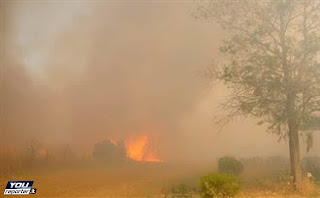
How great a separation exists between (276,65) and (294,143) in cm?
221

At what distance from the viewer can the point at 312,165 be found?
1023 cm

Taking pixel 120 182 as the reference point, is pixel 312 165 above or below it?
above

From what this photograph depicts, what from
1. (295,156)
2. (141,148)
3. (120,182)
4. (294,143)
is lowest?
(120,182)

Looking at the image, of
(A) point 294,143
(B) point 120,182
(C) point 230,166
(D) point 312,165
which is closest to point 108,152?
(B) point 120,182

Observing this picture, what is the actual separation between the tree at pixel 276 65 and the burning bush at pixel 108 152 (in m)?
3.45

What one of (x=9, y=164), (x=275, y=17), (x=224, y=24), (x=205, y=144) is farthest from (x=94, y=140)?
(x=275, y=17)

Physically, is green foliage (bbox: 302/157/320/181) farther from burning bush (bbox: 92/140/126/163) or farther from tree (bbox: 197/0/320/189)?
burning bush (bbox: 92/140/126/163)

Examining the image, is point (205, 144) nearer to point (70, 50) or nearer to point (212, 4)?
point (212, 4)

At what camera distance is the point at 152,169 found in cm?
1070

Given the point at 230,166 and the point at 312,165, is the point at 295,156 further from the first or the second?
the point at 230,166

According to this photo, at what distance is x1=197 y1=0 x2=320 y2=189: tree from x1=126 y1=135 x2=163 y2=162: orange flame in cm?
258

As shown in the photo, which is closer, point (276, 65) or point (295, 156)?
point (276, 65)

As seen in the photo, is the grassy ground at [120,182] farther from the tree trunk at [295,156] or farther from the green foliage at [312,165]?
the green foliage at [312,165]

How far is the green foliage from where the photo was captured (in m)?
10.1
